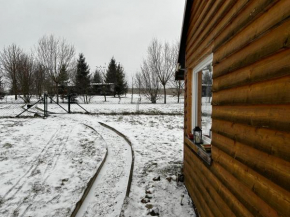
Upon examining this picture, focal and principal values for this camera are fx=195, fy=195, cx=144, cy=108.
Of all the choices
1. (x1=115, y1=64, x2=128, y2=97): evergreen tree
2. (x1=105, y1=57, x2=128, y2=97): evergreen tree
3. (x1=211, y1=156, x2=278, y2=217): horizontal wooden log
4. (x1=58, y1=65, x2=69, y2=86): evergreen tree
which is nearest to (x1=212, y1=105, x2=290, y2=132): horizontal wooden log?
(x1=211, y1=156, x2=278, y2=217): horizontal wooden log

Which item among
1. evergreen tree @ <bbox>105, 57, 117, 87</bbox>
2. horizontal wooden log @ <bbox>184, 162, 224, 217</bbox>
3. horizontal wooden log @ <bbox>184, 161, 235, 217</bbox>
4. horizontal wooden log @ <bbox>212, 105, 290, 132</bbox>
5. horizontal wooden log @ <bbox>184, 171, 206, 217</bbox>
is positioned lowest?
horizontal wooden log @ <bbox>184, 171, 206, 217</bbox>

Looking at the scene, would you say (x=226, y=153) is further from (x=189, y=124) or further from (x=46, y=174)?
(x=46, y=174)

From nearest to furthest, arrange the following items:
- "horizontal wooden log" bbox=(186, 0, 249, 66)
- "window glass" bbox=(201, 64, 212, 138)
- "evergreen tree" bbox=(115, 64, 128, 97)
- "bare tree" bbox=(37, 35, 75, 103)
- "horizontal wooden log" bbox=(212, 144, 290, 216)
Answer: "horizontal wooden log" bbox=(212, 144, 290, 216) → "horizontal wooden log" bbox=(186, 0, 249, 66) → "window glass" bbox=(201, 64, 212, 138) → "bare tree" bbox=(37, 35, 75, 103) → "evergreen tree" bbox=(115, 64, 128, 97)

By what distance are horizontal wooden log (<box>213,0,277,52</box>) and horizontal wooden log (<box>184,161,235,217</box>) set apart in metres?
1.55

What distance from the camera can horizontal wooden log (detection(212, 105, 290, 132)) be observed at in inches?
41.9

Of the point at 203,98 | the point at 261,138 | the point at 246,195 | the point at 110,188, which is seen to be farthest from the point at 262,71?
the point at 110,188

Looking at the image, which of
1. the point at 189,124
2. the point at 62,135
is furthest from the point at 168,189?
the point at 62,135

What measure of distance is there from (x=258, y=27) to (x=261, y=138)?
0.75 m

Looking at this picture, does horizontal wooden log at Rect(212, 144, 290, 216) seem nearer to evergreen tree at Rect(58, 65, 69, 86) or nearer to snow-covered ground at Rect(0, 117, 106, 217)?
snow-covered ground at Rect(0, 117, 106, 217)

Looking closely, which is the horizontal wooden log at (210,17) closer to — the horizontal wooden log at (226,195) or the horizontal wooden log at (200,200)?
the horizontal wooden log at (226,195)

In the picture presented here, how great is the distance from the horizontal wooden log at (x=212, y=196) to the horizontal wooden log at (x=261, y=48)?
4.18 ft

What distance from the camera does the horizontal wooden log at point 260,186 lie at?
41.1 inches

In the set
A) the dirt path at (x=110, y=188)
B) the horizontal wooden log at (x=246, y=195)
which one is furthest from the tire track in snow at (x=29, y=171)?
the horizontal wooden log at (x=246, y=195)

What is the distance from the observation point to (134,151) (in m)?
5.88
